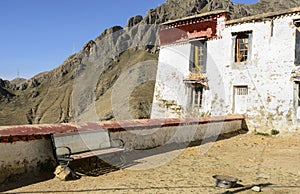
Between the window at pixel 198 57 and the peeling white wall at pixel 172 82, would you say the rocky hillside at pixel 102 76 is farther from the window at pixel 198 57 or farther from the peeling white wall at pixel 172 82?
the window at pixel 198 57

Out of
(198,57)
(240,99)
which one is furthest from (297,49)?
(198,57)

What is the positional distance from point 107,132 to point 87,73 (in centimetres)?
6462

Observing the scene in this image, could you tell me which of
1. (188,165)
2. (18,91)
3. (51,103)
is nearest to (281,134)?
(188,165)

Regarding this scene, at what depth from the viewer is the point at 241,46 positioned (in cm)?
1542

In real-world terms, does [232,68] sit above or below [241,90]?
above

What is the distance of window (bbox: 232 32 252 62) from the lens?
15172mm

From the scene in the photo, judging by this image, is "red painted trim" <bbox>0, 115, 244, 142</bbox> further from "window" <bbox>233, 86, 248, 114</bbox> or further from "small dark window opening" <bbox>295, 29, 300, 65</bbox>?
"small dark window opening" <bbox>295, 29, 300, 65</bbox>

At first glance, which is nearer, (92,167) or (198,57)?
(92,167)

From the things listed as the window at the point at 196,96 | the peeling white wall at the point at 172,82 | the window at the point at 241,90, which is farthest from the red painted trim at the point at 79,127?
the peeling white wall at the point at 172,82

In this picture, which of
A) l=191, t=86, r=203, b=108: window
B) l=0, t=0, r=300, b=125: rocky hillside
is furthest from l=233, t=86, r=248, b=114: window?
l=0, t=0, r=300, b=125: rocky hillside

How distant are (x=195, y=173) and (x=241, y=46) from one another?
10.2 metres

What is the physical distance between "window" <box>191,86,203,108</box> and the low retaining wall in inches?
133

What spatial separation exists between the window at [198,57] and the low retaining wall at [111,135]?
13.8ft

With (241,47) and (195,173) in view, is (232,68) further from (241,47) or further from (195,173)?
(195,173)
